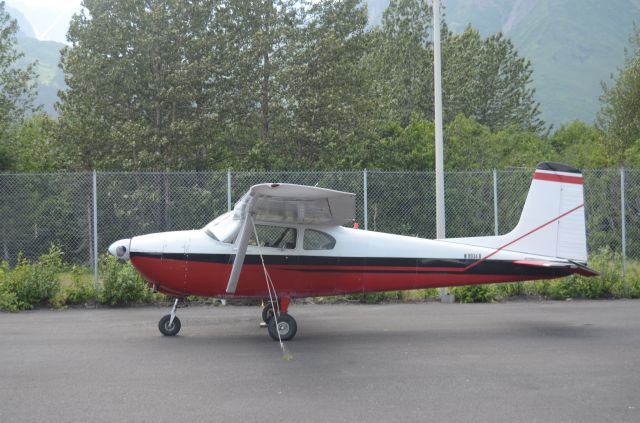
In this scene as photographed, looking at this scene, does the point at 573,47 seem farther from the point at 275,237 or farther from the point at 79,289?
the point at 275,237

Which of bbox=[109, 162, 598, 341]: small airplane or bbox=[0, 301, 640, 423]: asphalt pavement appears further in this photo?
bbox=[109, 162, 598, 341]: small airplane

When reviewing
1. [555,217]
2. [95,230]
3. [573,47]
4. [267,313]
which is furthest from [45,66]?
[555,217]

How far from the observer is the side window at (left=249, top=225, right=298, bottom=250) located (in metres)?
9.32

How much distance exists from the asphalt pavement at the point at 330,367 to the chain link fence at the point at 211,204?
1971 millimetres

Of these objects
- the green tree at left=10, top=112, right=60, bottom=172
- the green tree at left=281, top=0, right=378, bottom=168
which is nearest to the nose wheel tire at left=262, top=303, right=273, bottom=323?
the green tree at left=281, top=0, right=378, bottom=168

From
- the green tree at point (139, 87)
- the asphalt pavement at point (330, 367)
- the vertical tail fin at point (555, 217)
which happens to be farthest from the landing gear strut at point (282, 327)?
the green tree at point (139, 87)

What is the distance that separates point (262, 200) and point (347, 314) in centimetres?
335

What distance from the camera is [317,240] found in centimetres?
948

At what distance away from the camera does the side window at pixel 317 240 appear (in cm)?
944

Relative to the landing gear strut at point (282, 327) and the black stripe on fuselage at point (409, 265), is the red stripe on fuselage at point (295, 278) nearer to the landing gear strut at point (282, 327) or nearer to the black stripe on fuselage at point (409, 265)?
the black stripe on fuselage at point (409, 265)

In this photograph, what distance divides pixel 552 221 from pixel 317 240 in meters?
3.41

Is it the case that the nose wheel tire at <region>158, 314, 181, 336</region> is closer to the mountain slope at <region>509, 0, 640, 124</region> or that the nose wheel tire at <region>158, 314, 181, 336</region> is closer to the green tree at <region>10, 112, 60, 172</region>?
the green tree at <region>10, 112, 60, 172</region>

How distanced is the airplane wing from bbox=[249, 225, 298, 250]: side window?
113 millimetres

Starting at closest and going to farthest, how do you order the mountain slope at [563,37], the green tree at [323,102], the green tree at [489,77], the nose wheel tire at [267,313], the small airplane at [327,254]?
the small airplane at [327,254], the nose wheel tire at [267,313], the green tree at [323,102], the green tree at [489,77], the mountain slope at [563,37]
